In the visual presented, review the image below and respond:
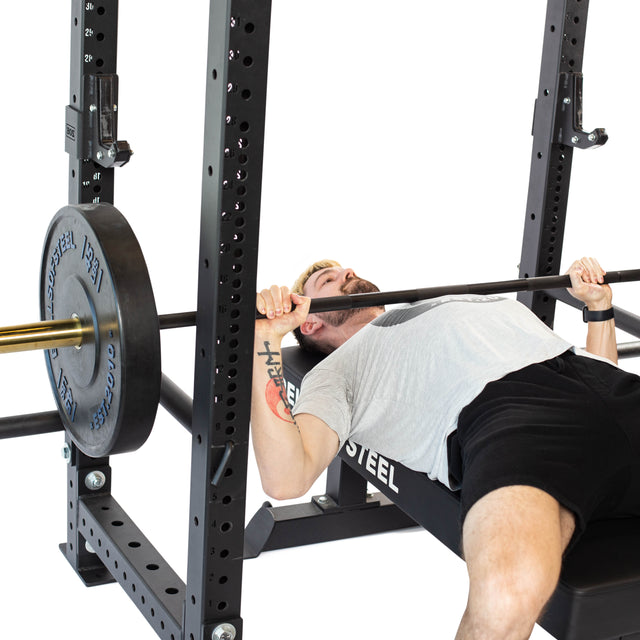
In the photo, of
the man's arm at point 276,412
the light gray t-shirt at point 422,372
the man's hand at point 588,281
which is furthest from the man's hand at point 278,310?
the man's hand at point 588,281

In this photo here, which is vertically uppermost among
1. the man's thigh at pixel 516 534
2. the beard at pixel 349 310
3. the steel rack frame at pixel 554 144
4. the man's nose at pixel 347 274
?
the steel rack frame at pixel 554 144

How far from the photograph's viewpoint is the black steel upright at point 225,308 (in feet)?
7.06

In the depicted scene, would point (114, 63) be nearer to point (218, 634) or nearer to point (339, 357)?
point (339, 357)

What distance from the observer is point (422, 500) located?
2.81 meters

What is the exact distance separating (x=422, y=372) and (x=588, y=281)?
0.66 metres

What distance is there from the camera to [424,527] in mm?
2803

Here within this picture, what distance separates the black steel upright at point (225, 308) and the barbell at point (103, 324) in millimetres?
136

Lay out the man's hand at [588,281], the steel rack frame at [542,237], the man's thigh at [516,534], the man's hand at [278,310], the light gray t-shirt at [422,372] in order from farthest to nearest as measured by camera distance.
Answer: the steel rack frame at [542,237] < the man's hand at [588,281] < the light gray t-shirt at [422,372] < the man's hand at [278,310] < the man's thigh at [516,534]

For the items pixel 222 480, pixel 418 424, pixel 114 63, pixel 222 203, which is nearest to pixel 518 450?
pixel 418 424

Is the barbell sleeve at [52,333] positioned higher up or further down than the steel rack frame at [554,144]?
further down

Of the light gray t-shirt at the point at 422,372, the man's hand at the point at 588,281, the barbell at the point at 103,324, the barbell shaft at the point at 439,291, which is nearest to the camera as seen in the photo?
the barbell at the point at 103,324

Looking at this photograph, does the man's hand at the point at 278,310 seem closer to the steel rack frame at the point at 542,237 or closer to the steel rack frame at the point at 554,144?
the steel rack frame at the point at 542,237

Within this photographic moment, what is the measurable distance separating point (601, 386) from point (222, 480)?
1.00 metres

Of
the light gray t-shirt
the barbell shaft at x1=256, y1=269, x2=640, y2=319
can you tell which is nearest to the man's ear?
the light gray t-shirt
